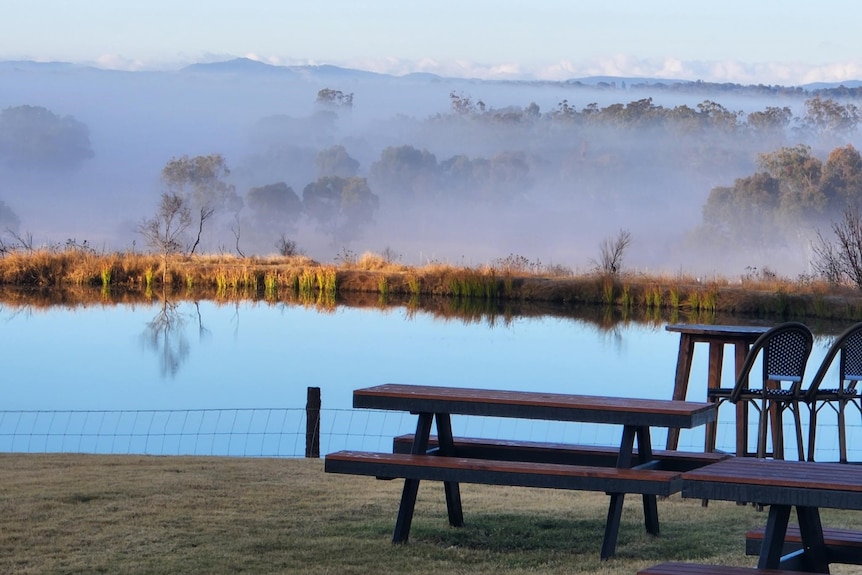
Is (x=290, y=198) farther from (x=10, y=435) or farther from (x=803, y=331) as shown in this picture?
(x=803, y=331)

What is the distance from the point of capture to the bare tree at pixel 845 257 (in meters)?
22.5

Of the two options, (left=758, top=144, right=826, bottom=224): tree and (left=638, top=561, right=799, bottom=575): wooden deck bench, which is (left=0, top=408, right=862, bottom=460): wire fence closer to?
(left=638, top=561, right=799, bottom=575): wooden deck bench

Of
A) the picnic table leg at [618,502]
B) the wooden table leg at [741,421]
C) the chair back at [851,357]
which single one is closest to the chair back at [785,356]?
the chair back at [851,357]

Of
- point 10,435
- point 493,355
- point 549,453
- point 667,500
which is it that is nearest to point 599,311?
point 493,355

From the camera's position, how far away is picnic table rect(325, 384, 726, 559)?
16.2ft

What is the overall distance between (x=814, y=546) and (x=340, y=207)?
2182 inches

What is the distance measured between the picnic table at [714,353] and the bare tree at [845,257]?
15.5 metres


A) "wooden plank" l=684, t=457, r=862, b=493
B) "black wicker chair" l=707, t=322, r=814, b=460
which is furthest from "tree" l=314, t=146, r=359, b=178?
"wooden plank" l=684, t=457, r=862, b=493

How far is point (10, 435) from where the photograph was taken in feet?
38.0

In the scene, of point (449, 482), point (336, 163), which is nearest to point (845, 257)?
point (449, 482)

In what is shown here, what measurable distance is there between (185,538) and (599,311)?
17.0m

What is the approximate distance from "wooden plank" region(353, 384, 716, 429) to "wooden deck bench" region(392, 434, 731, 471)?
272mm

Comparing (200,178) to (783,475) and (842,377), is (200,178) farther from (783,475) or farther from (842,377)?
(783,475)

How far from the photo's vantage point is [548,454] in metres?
5.63
